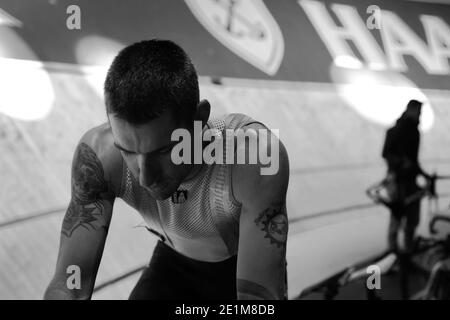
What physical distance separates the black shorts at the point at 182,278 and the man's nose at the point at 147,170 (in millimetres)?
315

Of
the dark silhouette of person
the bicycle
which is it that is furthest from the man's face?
the dark silhouette of person

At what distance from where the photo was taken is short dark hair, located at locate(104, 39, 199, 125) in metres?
0.90

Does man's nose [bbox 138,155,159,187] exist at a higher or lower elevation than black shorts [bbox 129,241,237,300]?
higher

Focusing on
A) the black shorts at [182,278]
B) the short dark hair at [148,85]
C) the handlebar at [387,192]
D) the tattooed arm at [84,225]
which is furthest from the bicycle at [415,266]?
the short dark hair at [148,85]

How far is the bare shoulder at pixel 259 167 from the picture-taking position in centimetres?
100

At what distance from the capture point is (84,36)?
62.7 inches

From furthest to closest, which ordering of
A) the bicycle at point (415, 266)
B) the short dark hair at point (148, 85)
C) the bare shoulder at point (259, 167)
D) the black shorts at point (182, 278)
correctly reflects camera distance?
the bicycle at point (415, 266)
the black shorts at point (182, 278)
the bare shoulder at point (259, 167)
the short dark hair at point (148, 85)

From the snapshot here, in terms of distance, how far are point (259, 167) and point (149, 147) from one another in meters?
0.22

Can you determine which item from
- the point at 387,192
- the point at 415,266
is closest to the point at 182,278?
the point at 387,192

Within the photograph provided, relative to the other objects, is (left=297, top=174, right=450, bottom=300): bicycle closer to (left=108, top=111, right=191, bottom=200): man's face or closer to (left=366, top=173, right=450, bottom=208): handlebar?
(left=366, top=173, right=450, bottom=208): handlebar

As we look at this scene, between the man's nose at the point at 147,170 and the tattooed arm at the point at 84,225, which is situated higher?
the man's nose at the point at 147,170

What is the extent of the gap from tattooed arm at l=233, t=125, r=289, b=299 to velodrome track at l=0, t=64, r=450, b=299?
0.71 metres

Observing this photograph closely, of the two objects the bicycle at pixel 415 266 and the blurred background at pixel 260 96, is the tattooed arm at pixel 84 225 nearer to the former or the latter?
the blurred background at pixel 260 96

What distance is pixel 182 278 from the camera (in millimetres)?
1202
